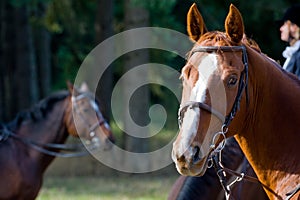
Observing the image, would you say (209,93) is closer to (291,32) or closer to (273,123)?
(273,123)

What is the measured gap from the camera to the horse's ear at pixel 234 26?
3973 millimetres

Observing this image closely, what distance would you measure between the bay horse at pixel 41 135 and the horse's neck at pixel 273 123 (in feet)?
15.6

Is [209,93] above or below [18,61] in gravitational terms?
above

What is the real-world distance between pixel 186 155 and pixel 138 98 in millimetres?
13468

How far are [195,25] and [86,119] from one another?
6.36m

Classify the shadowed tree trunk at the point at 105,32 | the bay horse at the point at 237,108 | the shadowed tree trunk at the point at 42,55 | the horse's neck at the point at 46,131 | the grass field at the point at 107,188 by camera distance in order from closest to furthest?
the bay horse at the point at 237,108, the horse's neck at the point at 46,131, the grass field at the point at 107,188, the shadowed tree trunk at the point at 105,32, the shadowed tree trunk at the point at 42,55

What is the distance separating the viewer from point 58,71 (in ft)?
76.4

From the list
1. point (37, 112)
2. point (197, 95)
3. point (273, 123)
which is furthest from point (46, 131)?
point (197, 95)

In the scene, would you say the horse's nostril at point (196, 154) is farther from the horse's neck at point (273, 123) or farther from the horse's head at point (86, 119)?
the horse's head at point (86, 119)

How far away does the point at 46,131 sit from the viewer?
31.4ft

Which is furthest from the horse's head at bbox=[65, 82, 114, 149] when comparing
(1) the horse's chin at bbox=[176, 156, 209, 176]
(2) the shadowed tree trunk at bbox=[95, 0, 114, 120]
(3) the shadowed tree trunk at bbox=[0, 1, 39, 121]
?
(3) the shadowed tree trunk at bbox=[0, 1, 39, 121]

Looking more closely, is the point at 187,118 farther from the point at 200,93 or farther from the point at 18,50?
the point at 18,50

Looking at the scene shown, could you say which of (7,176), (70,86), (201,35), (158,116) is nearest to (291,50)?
(201,35)

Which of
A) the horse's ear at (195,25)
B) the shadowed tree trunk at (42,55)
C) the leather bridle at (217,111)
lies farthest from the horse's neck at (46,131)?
the shadowed tree trunk at (42,55)
